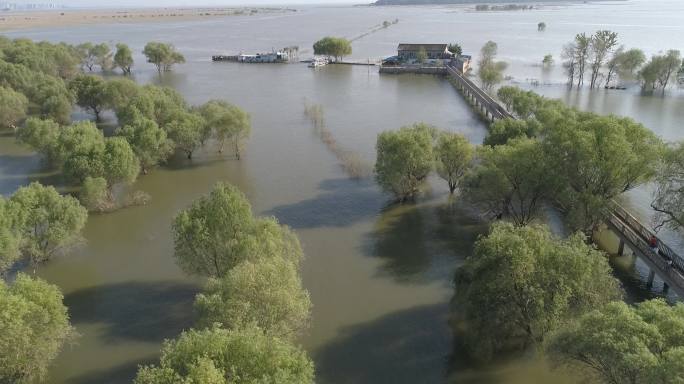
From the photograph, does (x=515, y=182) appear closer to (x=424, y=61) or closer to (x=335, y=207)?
(x=335, y=207)

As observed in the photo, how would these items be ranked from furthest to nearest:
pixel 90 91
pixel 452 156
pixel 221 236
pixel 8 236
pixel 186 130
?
pixel 90 91
pixel 186 130
pixel 452 156
pixel 8 236
pixel 221 236

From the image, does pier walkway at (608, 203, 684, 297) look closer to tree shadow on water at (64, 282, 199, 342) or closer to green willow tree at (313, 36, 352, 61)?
tree shadow on water at (64, 282, 199, 342)

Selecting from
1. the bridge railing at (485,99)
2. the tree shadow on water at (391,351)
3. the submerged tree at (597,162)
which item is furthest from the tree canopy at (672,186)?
the bridge railing at (485,99)

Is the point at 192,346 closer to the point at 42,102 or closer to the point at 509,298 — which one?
the point at 509,298

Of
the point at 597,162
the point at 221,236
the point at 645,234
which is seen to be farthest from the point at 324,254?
the point at 645,234

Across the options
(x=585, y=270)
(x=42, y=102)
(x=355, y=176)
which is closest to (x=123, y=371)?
(x=585, y=270)

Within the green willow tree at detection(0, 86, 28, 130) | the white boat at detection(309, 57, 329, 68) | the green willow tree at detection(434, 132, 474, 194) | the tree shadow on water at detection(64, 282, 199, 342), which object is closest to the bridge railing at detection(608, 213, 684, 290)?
the green willow tree at detection(434, 132, 474, 194)

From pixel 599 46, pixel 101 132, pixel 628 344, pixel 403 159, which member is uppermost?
pixel 599 46
